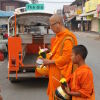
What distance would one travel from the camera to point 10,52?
740cm

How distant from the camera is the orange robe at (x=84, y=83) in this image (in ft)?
9.51

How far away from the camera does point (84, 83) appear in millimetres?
2896

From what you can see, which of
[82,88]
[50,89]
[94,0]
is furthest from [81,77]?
[94,0]

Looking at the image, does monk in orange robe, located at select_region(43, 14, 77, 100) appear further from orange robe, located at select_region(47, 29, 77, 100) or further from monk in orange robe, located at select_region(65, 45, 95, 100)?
monk in orange robe, located at select_region(65, 45, 95, 100)

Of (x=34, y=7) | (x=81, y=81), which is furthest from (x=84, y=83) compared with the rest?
(x=34, y=7)

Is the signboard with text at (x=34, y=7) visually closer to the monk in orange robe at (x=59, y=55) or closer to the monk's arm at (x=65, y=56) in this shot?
the monk in orange robe at (x=59, y=55)

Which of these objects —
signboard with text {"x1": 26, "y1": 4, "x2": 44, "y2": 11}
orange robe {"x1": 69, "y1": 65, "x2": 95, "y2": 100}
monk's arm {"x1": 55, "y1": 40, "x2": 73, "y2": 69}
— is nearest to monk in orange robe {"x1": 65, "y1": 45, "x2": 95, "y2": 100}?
orange robe {"x1": 69, "y1": 65, "x2": 95, "y2": 100}

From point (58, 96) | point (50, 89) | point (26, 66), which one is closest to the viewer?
point (58, 96)

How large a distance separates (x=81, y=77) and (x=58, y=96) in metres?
0.45

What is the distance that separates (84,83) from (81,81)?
0.04 m

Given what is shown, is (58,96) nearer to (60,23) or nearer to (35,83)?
(60,23)

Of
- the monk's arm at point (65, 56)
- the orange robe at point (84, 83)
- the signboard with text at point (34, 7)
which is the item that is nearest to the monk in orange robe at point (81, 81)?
the orange robe at point (84, 83)

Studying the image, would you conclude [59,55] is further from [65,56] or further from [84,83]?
[84,83]

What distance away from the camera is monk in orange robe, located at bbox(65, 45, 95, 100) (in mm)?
2904
